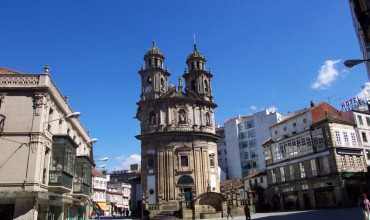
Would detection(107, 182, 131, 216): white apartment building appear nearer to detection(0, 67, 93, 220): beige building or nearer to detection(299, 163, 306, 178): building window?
detection(299, 163, 306, 178): building window

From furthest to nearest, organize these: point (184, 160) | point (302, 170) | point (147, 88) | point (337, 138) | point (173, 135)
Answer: point (147, 88) < point (302, 170) < point (173, 135) < point (184, 160) < point (337, 138)

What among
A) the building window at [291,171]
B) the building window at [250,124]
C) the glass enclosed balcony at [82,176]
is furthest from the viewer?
the building window at [250,124]

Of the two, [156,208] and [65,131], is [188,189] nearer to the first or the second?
[156,208]

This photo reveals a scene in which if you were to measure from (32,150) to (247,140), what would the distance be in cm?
6821

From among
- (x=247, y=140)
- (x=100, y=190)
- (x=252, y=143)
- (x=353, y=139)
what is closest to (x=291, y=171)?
(x=353, y=139)

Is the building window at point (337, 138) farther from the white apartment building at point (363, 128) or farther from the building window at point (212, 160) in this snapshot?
the building window at point (212, 160)

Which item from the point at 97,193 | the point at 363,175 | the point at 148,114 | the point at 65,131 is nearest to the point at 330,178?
the point at 363,175

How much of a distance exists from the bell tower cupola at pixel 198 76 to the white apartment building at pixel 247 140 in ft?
93.8

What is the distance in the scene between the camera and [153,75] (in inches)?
2154

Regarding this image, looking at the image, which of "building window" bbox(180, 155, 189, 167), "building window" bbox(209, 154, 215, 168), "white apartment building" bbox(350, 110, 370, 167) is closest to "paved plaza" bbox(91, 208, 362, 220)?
"building window" bbox(180, 155, 189, 167)

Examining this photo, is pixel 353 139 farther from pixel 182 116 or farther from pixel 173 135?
pixel 173 135

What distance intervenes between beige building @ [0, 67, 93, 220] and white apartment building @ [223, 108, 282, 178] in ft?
201

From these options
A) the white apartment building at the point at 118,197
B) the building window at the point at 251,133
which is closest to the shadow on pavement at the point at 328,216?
the building window at the point at 251,133

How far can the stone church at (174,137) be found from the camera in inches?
1905
